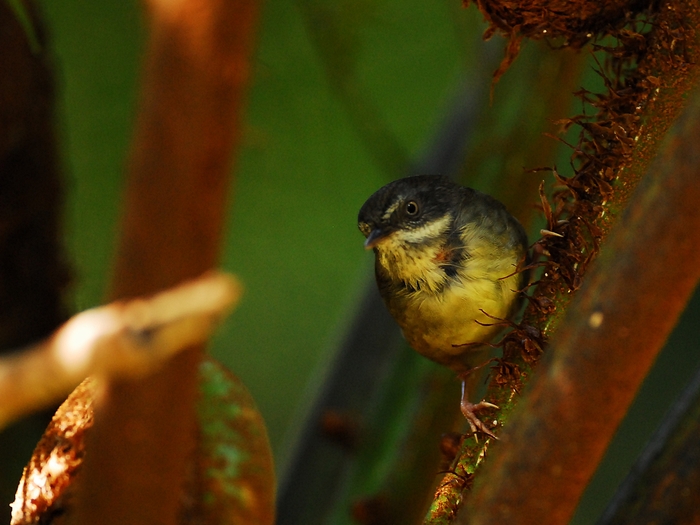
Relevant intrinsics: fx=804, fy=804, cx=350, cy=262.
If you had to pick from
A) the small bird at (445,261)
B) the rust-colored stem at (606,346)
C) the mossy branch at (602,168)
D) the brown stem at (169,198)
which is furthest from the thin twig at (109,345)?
the small bird at (445,261)

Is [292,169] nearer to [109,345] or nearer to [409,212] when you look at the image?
[409,212]

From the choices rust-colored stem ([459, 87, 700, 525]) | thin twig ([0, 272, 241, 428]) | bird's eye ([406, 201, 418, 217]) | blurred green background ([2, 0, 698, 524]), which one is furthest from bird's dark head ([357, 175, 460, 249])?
blurred green background ([2, 0, 698, 524])

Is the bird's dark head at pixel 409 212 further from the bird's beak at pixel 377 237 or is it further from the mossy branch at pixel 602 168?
the mossy branch at pixel 602 168

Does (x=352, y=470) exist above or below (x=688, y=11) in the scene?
below

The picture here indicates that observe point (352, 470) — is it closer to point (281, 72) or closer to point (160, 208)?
point (160, 208)

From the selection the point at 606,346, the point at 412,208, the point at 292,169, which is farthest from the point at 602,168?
the point at 292,169

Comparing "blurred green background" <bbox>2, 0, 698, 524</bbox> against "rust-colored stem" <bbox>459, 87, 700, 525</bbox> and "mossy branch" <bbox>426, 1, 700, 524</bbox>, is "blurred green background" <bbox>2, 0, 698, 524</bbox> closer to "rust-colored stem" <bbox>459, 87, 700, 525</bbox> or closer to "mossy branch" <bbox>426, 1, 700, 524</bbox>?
"mossy branch" <bbox>426, 1, 700, 524</bbox>

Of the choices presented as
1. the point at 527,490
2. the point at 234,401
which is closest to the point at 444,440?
the point at 234,401
